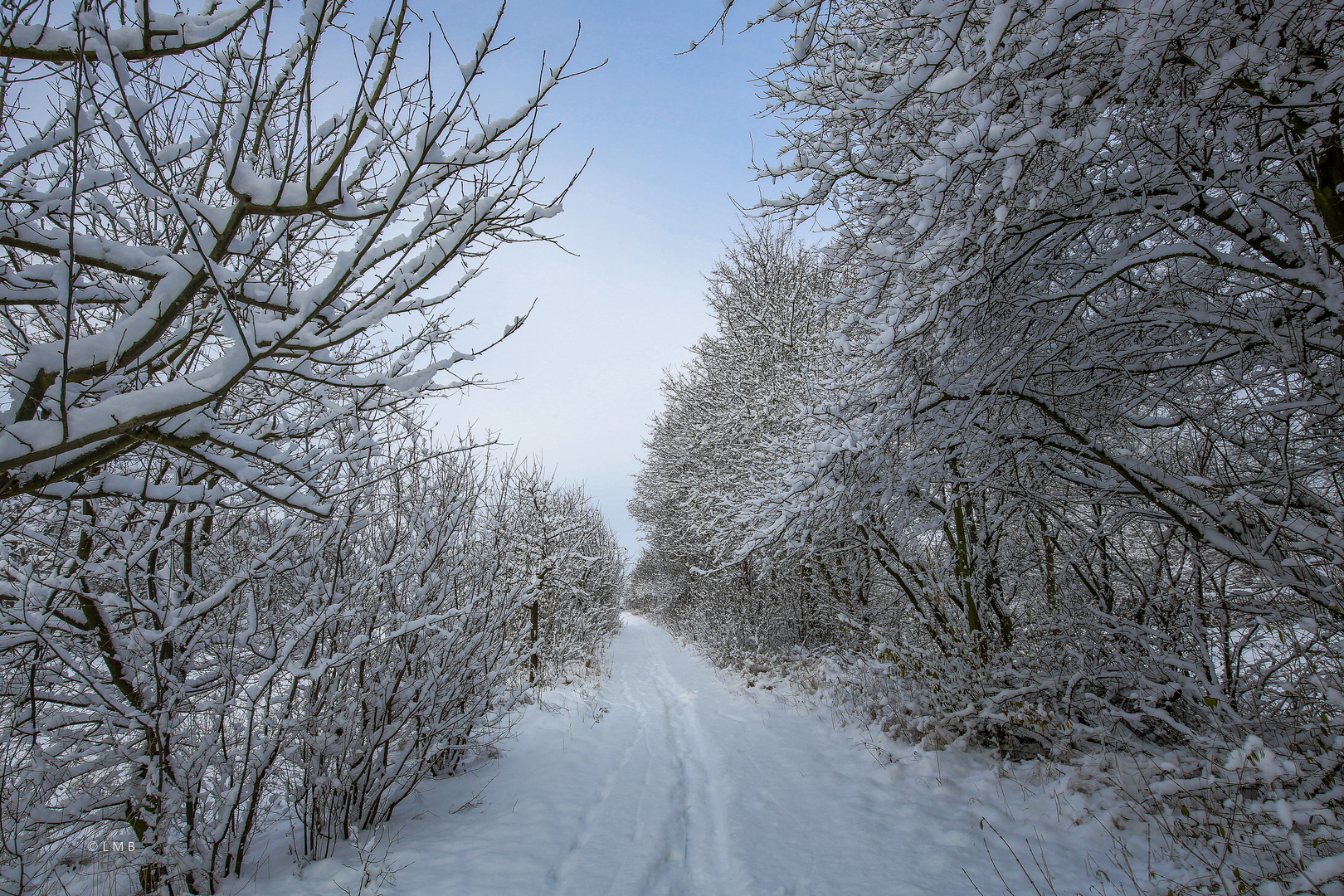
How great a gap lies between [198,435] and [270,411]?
2.72 ft

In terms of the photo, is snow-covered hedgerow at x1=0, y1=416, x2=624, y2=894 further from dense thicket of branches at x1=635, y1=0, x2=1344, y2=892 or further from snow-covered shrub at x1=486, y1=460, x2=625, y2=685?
snow-covered shrub at x1=486, y1=460, x2=625, y2=685

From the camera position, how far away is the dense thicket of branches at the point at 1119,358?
230 centimetres

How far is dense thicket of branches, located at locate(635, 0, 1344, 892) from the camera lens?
7.54 feet

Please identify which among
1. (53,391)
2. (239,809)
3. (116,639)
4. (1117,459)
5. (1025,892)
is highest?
(53,391)

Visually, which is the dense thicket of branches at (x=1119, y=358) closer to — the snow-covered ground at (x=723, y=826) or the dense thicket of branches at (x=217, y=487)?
the snow-covered ground at (x=723, y=826)

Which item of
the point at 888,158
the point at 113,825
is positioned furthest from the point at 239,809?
the point at 888,158

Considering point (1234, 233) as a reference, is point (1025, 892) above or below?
below

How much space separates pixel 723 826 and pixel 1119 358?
4.36 m

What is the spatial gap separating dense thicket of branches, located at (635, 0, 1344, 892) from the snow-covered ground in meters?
0.62

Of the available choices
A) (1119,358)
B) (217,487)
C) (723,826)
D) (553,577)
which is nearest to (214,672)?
(217,487)

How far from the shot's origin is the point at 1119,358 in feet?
10.6

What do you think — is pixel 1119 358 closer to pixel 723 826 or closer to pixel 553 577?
pixel 723 826

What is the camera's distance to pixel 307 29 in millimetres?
1632

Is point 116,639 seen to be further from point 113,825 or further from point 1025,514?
→ point 1025,514
